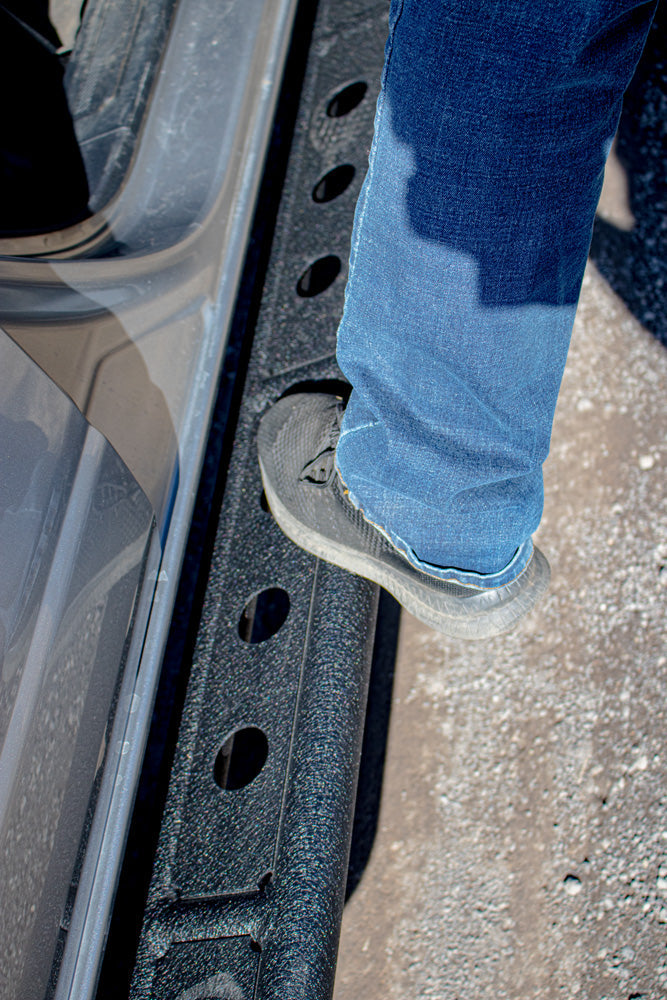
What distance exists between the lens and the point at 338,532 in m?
0.94

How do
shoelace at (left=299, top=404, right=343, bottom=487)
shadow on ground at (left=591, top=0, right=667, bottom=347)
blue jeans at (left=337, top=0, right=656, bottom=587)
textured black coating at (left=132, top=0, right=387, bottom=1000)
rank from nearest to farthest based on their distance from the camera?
1. blue jeans at (left=337, top=0, right=656, bottom=587)
2. textured black coating at (left=132, top=0, right=387, bottom=1000)
3. shoelace at (left=299, top=404, right=343, bottom=487)
4. shadow on ground at (left=591, top=0, right=667, bottom=347)

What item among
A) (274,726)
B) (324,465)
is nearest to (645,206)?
(324,465)

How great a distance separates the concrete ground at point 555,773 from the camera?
3.63 ft

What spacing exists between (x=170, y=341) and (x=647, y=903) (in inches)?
44.1

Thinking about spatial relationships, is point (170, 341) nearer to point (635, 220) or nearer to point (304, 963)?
point (304, 963)

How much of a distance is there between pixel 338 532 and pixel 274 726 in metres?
0.26

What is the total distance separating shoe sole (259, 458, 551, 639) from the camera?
883mm

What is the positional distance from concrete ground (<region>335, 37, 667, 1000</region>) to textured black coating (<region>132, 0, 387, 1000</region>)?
379mm

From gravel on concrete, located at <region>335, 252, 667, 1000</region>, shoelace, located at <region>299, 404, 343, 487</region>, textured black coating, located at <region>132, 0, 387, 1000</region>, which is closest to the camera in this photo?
textured black coating, located at <region>132, 0, 387, 1000</region>

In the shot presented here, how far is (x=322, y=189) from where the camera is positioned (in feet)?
4.04

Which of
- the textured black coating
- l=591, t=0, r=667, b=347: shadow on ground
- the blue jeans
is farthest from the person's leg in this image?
l=591, t=0, r=667, b=347: shadow on ground

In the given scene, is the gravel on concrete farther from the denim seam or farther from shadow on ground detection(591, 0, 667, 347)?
the denim seam

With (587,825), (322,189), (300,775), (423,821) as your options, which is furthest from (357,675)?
(322,189)

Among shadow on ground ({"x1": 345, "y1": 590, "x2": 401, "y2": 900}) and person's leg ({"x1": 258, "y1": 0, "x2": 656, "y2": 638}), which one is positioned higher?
person's leg ({"x1": 258, "y1": 0, "x2": 656, "y2": 638})
